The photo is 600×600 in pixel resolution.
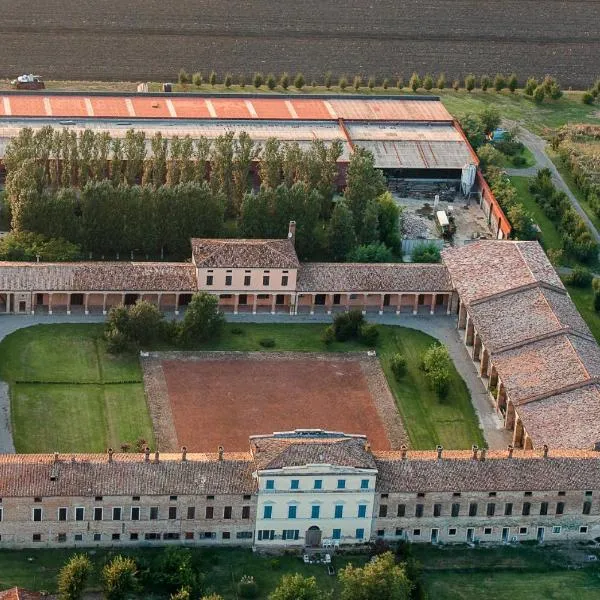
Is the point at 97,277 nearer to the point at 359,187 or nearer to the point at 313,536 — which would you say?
the point at 359,187

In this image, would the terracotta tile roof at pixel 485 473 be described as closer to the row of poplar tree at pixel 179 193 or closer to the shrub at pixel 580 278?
the shrub at pixel 580 278

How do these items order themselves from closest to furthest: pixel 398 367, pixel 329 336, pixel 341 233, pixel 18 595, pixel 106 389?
pixel 18 595 → pixel 106 389 → pixel 398 367 → pixel 329 336 → pixel 341 233

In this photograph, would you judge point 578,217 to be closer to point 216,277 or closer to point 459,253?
point 459,253

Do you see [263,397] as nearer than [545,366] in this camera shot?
No

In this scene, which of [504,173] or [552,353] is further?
[504,173]

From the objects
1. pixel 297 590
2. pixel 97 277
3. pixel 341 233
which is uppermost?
pixel 297 590

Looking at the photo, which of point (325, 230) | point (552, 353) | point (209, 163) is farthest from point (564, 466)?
point (209, 163)

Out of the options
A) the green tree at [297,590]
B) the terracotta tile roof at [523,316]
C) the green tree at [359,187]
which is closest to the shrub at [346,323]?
the terracotta tile roof at [523,316]

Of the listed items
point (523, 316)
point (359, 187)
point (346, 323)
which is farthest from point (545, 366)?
point (359, 187)

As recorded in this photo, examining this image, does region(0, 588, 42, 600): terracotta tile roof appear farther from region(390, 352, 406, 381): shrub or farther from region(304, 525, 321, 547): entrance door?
region(390, 352, 406, 381): shrub
